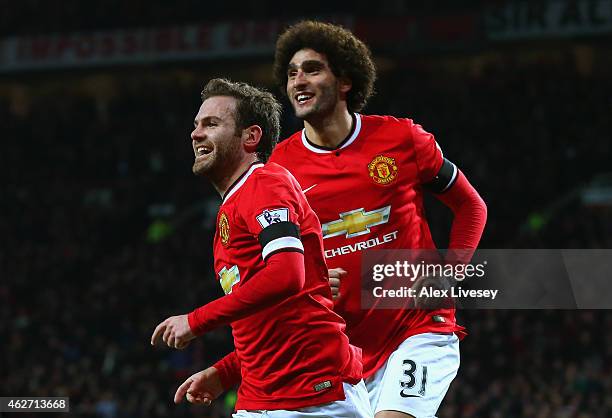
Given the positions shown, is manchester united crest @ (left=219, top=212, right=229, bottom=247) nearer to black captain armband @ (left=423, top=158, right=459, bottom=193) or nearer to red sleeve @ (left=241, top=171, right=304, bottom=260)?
red sleeve @ (left=241, top=171, right=304, bottom=260)

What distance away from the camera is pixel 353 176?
455 centimetres

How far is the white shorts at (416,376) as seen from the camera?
169 inches

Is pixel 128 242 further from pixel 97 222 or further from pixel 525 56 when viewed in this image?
pixel 525 56

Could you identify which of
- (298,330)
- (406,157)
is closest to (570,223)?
(406,157)

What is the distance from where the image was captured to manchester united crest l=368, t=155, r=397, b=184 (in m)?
4.54

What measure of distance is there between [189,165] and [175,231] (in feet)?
6.54

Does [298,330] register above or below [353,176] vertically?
below

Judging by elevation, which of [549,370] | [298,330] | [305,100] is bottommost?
[549,370]

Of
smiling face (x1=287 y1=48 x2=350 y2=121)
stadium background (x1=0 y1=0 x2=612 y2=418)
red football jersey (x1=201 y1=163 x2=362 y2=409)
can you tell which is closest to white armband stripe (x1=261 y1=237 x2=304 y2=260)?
red football jersey (x1=201 y1=163 x2=362 y2=409)

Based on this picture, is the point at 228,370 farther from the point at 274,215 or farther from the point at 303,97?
the point at 303,97

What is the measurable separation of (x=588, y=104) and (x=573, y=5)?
2.36m

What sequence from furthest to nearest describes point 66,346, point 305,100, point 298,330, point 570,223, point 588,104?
point 588,104
point 66,346
point 570,223
point 305,100
point 298,330

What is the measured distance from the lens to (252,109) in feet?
12.6

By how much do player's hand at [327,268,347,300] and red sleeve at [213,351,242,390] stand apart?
1.63 feet
